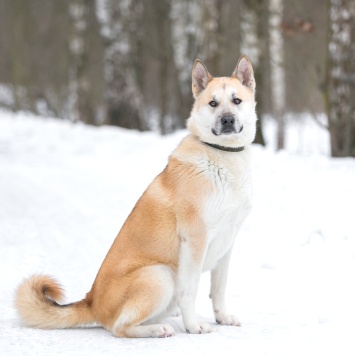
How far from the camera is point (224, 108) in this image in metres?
3.94

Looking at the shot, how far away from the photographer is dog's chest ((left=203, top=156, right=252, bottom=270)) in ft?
12.4

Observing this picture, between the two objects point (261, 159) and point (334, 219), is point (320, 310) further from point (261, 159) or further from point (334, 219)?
point (261, 159)

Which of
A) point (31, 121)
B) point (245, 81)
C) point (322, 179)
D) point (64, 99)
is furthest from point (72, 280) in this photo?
point (64, 99)

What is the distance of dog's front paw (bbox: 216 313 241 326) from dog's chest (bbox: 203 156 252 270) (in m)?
0.34

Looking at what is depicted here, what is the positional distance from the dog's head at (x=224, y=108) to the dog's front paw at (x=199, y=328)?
108cm

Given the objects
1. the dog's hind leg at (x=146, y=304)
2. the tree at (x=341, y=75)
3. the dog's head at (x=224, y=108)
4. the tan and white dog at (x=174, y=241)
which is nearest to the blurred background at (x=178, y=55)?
the tree at (x=341, y=75)

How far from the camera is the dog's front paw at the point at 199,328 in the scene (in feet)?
12.7

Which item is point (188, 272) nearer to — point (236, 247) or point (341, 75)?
point (236, 247)

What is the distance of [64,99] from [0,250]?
56.5ft

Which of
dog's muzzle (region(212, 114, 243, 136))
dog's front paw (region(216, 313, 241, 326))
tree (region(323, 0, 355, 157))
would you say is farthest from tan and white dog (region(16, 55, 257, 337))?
tree (region(323, 0, 355, 157))

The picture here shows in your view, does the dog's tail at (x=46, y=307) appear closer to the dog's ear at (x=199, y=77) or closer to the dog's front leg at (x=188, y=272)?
the dog's front leg at (x=188, y=272)

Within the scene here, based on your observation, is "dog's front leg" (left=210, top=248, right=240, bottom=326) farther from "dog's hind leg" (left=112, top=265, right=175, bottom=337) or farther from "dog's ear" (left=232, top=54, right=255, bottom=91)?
"dog's ear" (left=232, top=54, right=255, bottom=91)

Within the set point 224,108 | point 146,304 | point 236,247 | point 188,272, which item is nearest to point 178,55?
point 236,247

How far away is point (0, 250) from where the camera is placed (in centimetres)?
614
